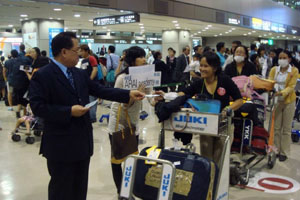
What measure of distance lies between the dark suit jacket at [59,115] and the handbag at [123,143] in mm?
742

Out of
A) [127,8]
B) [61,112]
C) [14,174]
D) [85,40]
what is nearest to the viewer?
[61,112]

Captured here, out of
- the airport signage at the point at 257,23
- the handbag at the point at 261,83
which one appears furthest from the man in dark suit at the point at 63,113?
the airport signage at the point at 257,23

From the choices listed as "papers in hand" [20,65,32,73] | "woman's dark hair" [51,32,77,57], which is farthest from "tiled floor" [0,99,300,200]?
"woman's dark hair" [51,32,77,57]

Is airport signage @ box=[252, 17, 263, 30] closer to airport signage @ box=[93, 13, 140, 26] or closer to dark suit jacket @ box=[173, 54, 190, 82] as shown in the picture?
airport signage @ box=[93, 13, 140, 26]

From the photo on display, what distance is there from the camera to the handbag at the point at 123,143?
3.18m

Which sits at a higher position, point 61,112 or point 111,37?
point 111,37

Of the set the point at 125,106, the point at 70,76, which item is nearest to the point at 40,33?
the point at 125,106

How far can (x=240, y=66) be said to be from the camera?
4574mm

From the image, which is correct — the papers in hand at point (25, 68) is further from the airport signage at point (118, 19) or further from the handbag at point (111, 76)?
the airport signage at point (118, 19)

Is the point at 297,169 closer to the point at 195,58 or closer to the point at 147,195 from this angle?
the point at 147,195

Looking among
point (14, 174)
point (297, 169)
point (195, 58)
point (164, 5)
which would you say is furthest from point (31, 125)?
point (164, 5)

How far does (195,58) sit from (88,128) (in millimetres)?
6071

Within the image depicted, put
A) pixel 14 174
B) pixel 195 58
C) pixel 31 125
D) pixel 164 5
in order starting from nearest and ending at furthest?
pixel 14 174
pixel 31 125
pixel 195 58
pixel 164 5

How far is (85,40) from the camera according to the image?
2405 cm
